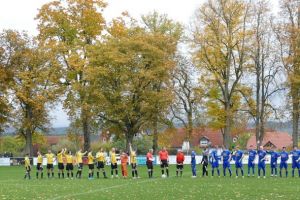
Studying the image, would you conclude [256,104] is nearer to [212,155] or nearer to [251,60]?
[251,60]

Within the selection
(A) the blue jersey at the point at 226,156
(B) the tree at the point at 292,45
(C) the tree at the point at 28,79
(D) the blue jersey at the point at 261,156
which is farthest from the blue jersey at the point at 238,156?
(C) the tree at the point at 28,79

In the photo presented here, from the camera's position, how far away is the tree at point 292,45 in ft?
196

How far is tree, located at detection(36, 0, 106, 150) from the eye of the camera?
211ft

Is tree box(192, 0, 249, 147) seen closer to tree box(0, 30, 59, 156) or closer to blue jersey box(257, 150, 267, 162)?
tree box(0, 30, 59, 156)

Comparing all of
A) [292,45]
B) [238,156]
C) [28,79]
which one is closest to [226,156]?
[238,156]

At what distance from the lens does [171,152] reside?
102 meters

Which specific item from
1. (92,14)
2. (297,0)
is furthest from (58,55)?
(297,0)

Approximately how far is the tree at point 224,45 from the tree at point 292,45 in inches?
166

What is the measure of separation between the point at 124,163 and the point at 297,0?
29.6 meters

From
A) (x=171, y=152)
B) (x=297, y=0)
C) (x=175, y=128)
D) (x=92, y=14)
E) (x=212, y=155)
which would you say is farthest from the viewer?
(x=171, y=152)

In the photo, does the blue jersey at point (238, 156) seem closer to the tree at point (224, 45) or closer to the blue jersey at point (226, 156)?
the blue jersey at point (226, 156)

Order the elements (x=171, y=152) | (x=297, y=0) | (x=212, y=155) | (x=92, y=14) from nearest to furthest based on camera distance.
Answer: (x=212, y=155), (x=297, y=0), (x=92, y=14), (x=171, y=152)

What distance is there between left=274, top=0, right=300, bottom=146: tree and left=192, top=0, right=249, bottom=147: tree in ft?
13.8

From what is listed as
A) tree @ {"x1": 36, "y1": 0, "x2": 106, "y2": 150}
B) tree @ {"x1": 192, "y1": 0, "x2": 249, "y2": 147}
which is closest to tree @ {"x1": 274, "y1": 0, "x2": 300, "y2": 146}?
tree @ {"x1": 192, "y1": 0, "x2": 249, "y2": 147}
